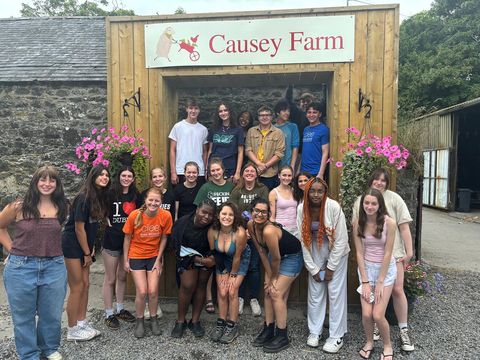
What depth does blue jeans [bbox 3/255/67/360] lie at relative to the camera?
3162 millimetres

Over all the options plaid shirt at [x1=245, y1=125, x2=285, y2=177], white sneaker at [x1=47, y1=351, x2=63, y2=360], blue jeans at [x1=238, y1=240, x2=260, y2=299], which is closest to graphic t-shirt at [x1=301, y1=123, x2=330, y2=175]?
plaid shirt at [x1=245, y1=125, x2=285, y2=177]

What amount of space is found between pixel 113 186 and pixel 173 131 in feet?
3.94

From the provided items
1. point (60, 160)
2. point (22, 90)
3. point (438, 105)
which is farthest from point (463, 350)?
point (438, 105)

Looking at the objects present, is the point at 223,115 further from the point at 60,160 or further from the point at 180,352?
the point at 60,160

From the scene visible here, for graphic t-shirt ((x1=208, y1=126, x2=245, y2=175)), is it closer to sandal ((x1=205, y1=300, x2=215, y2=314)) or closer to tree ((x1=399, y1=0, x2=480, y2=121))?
sandal ((x1=205, y1=300, x2=215, y2=314))

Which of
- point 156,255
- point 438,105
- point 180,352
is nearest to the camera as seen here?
point 180,352

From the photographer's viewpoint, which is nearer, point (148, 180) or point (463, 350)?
point (463, 350)

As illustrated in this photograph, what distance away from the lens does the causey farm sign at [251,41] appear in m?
4.71

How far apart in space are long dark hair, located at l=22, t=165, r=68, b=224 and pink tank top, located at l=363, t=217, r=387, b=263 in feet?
9.17

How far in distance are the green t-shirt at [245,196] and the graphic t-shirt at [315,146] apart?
0.88 m

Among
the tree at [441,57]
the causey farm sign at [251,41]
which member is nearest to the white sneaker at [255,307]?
the causey farm sign at [251,41]

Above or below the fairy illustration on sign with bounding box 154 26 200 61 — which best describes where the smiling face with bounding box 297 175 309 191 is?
below

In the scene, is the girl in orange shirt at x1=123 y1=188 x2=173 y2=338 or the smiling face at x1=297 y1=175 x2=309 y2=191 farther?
the smiling face at x1=297 y1=175 x2=309 y2=191

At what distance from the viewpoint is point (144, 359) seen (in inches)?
141
